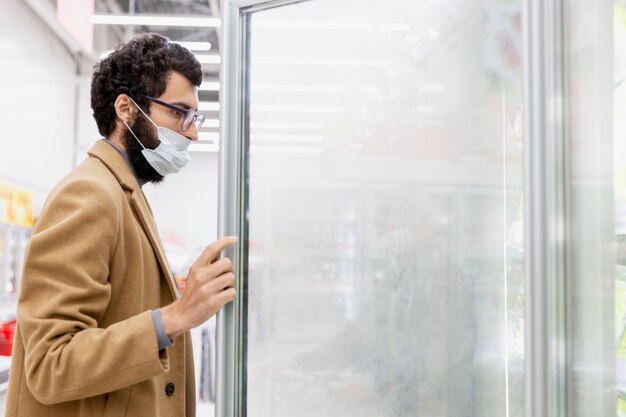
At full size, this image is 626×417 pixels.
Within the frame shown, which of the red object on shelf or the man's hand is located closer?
the man's hand

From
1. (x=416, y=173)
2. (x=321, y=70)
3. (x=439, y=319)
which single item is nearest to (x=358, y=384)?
(x=439, y=319)

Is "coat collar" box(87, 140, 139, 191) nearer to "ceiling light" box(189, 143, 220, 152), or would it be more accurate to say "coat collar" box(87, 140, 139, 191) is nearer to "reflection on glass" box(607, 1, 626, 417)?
"reflection on glass" box(607, 1, 626, 417)

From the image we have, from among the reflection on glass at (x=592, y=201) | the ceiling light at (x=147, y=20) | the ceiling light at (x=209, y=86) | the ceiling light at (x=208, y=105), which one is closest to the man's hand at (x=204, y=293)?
the reflection on glass at (x=592, y=201)

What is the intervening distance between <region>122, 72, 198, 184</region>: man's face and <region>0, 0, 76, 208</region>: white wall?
408 cm

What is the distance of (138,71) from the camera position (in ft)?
4.70

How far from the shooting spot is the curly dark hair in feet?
4.69

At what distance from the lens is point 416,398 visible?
53.7 inches

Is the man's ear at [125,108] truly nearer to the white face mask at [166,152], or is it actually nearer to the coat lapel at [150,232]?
the white face mask at [166,152]

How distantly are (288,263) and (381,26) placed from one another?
1.76 feet

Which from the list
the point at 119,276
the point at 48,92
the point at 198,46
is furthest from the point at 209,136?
the point at 119,276

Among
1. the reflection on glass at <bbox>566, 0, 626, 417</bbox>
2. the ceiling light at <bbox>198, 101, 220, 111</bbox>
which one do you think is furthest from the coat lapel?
the ceiling light at <bbox>198, 101, 220, 111</bbox>

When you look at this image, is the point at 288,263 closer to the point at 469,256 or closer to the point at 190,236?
the point at 469,256

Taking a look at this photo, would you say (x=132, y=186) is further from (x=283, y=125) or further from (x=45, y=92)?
(x=45, y=92)

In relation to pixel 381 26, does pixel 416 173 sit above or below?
below
